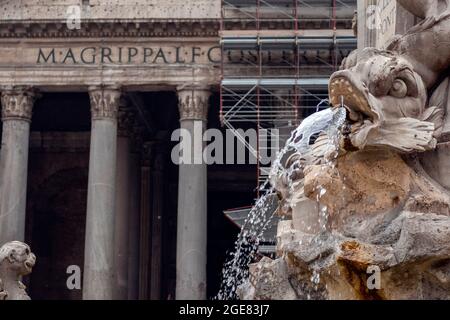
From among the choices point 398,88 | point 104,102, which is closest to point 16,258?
point 398,88

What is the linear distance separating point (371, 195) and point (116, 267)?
20920 millimetres

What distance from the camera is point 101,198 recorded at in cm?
2422

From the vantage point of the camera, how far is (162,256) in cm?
3141

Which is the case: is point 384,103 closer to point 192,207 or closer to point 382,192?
point 382,192

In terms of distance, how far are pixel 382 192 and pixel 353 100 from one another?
A: 462 mm

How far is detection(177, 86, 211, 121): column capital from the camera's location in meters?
24.8

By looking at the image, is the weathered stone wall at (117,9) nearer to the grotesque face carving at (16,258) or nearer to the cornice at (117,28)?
the cornice at (117,28)

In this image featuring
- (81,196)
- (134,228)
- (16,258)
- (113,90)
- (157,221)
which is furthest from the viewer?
(81,196)

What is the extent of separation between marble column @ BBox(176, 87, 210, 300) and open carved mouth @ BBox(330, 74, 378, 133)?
61.4ft

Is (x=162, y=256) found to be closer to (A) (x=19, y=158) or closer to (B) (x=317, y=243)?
(A) (x=19, y=158)

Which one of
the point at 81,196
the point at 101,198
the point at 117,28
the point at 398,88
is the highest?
the point at 117,28

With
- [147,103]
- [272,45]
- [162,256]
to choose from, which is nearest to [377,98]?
[272,45]

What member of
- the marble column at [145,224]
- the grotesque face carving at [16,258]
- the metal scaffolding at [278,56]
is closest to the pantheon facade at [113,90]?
the metal scaffolding at [278,56]

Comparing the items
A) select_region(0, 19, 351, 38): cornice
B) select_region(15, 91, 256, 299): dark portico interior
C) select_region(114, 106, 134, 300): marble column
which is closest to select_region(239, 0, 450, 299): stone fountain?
select_region(0, 19, 351, 38): cornice
